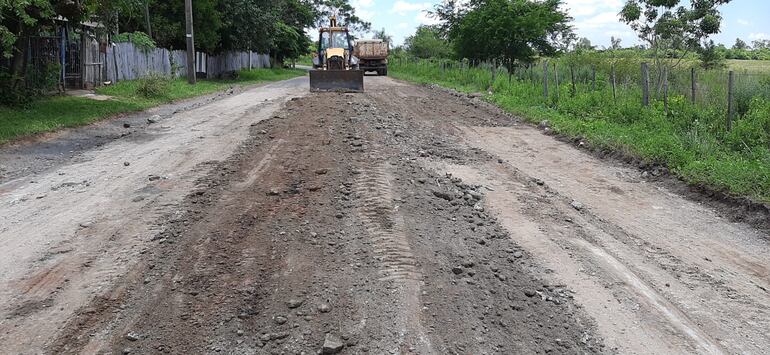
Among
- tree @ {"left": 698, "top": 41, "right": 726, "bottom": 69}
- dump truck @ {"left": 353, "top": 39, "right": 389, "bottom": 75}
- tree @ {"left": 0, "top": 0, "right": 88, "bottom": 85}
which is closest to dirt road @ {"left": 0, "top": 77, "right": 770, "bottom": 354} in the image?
tree @ {"left": 0, "top": 0, "right": 88, "bottom": 85}

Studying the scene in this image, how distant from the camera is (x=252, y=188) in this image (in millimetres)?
7145

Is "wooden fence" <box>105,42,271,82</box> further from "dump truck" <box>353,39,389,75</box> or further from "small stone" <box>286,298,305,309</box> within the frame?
"small stone" <box>286,298,305,309</box>

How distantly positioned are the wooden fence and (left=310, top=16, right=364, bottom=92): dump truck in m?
6.76

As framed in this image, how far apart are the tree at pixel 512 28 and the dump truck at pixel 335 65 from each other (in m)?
8.29

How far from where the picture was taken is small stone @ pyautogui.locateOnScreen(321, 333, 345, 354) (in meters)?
3.65

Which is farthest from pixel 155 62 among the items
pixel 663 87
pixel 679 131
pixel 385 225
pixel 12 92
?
pixel 385 225

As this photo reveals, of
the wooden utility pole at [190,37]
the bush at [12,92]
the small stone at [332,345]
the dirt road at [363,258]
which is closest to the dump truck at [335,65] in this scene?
the wooden utility pole at [190,37]

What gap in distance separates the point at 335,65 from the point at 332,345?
2385cm

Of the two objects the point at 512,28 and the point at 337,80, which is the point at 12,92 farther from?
the point at 512,28

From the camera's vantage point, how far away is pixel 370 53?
4066 centimetres

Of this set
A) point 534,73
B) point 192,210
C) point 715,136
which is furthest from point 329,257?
point 534,73

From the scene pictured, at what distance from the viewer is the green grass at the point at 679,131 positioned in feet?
27.1

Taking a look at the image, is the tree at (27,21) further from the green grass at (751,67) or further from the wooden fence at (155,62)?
the green grass at (751,67)

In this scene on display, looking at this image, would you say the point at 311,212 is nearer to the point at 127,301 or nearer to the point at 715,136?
the point at 127,301
